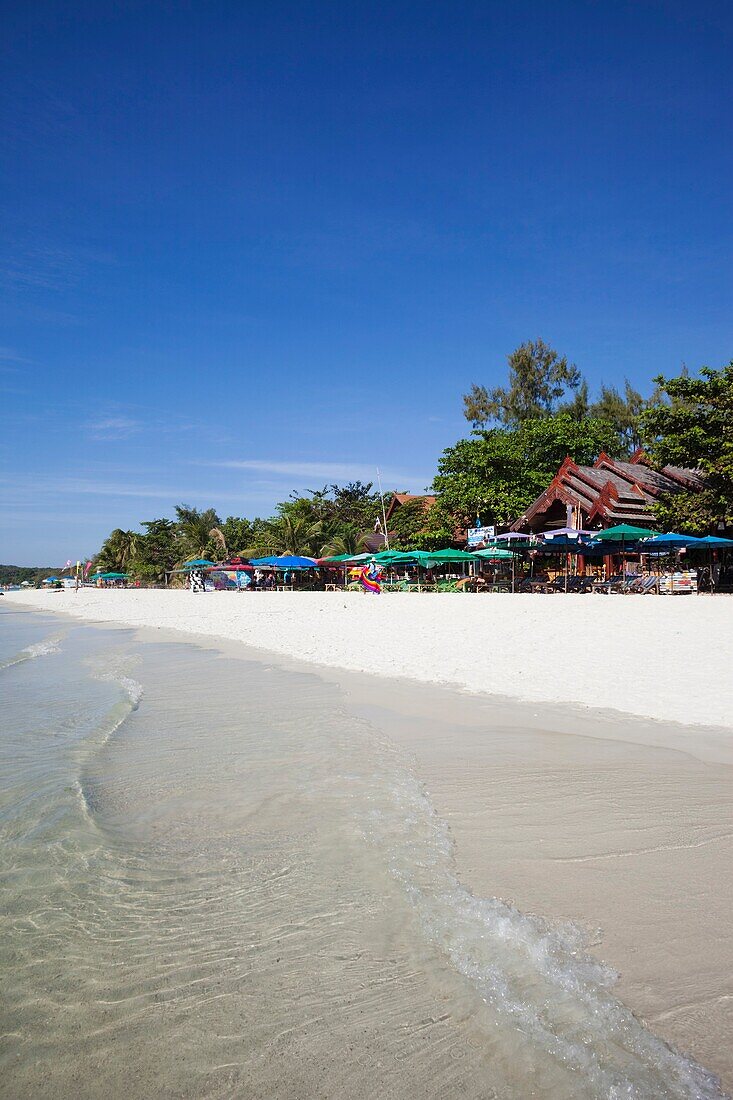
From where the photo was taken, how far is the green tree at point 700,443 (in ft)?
81.1

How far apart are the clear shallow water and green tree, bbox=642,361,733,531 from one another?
78.1ft

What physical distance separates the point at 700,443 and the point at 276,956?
2702 centimetres

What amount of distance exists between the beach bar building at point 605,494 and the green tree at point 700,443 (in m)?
2.64

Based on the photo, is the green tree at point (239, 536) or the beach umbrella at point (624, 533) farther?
the green tree at point (239, 536)

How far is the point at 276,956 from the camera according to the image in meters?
2.66

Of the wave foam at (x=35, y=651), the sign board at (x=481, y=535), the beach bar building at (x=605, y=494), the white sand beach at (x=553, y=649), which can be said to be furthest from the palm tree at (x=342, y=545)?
the wave foam at (x=35, y=651)

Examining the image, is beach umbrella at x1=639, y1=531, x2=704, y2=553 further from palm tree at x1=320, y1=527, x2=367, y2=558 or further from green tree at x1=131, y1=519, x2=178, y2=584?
green tree at x1=131, y1=519, x2=178, y2=584

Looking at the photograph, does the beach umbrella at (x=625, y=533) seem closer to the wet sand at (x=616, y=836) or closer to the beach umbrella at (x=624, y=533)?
the beach umbrella at (x=624, y=533)

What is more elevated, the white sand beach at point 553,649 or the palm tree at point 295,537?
the palm tree at point 295,537

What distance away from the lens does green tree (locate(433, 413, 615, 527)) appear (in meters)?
37.6

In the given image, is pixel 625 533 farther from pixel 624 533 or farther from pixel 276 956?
pixel 276 956

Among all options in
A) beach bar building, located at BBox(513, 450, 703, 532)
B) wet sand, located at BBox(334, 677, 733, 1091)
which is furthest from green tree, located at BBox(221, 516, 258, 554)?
wet sand, located at BBox(334, 677, 733, 1091)

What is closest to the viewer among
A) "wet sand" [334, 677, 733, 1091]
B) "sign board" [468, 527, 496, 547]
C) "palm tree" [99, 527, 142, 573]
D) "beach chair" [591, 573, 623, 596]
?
"wet sand" [334, 677, 733, 1091]

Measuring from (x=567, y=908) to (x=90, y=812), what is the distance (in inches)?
123
